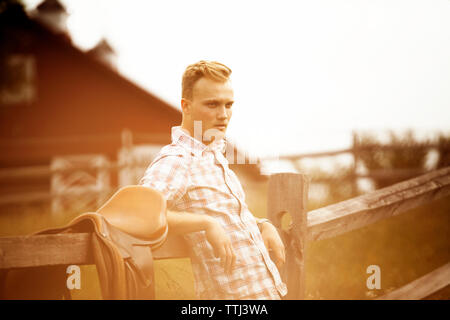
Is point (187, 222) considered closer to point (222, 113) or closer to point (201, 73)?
point (222, 113)

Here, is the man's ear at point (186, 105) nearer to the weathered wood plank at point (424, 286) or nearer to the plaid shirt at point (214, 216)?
the plaid shirt at point (214, 216)

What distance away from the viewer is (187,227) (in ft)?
4.26

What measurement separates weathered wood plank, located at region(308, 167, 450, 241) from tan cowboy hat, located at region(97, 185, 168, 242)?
32.5 inches

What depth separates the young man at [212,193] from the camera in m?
1.38

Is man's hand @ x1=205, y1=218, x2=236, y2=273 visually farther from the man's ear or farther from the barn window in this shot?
the barn window

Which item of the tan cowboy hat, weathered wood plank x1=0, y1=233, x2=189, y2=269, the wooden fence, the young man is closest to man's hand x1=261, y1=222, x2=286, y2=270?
the young man

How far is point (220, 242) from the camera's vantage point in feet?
4.23

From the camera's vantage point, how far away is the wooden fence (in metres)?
1.19

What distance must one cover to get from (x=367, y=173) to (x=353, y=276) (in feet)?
11.4

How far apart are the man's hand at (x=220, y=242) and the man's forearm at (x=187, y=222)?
1 centimetres

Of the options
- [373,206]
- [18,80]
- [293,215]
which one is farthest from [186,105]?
[18,80]

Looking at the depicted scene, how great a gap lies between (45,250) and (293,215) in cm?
99

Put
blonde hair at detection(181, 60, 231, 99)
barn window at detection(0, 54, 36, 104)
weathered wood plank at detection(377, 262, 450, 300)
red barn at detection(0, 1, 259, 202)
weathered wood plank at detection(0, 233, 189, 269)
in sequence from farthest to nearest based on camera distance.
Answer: barn window at detection(0, 54, 36, 104) → red barn at detection(0, 1, 259, 202) → weathered wood plank at detection(377, 262, 450, 300) → blonde hair at detection(181, 60, 231, 99) → weathered wood plank at detection(0, 233, 189, 269)

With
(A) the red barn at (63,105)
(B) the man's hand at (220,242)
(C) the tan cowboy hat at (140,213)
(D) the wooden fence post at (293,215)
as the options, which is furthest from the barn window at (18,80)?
(B) the man's hand at (220,242)
